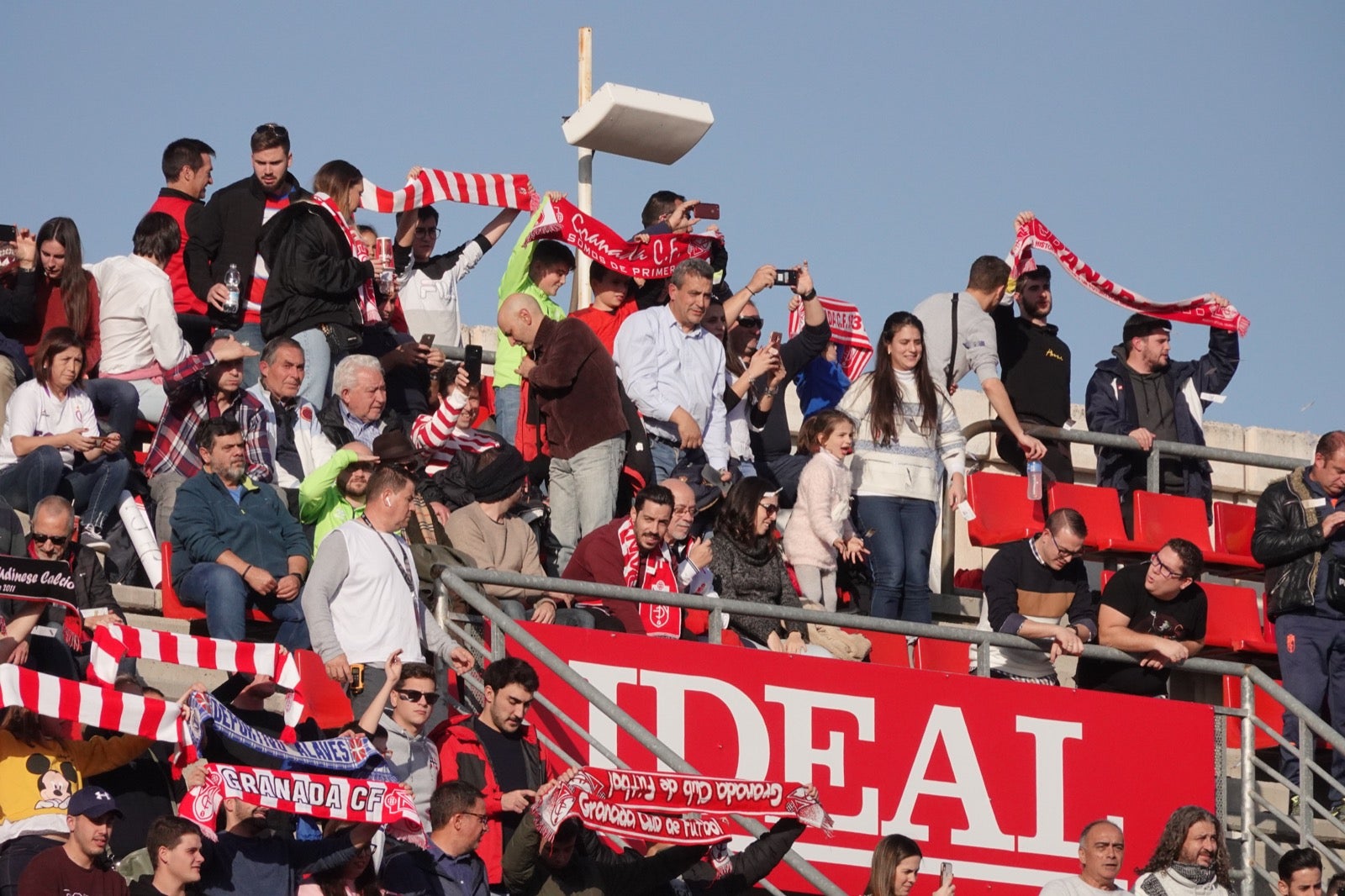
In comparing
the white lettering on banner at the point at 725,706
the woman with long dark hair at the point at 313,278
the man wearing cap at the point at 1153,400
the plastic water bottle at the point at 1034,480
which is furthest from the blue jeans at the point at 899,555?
the woman with long dark hair at the point at 313,278

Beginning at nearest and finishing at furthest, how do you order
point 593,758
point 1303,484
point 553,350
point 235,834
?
1. point 235,834
2. point 593,758
3. point 553,350
4. point 1303,484

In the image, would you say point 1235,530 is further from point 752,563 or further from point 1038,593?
point 752,563

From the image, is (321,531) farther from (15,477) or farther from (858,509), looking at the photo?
(858,509)

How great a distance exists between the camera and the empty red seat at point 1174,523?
46.1 feet

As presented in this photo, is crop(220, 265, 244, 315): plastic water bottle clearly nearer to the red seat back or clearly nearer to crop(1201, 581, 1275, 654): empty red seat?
the red seat back

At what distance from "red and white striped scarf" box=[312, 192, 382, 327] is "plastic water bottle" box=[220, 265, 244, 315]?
59 cm

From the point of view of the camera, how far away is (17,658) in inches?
351

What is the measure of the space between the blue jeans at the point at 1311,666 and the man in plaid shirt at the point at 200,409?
5782mm

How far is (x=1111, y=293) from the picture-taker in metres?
15.2

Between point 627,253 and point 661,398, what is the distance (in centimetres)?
115

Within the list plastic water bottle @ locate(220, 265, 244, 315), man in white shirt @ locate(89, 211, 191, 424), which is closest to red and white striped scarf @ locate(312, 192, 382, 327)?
plastic water bottle @ locate(220, 265, 244, 315)

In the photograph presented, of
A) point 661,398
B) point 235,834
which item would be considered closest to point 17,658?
point 235,834

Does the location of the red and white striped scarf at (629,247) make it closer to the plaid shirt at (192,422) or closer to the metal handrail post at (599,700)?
the plaid shirt at (192,422)

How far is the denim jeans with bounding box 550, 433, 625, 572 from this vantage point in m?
12.3
